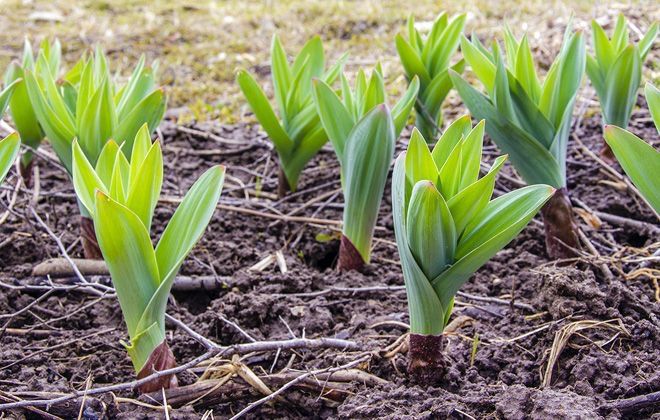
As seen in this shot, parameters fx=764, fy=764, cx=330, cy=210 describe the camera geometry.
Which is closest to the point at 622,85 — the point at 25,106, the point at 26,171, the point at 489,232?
the point at 489,232

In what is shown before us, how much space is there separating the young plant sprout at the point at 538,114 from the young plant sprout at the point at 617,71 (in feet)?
1.20

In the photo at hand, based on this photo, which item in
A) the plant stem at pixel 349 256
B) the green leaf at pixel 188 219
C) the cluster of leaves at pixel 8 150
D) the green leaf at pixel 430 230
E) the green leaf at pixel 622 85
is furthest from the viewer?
the green leaf at pixel 622 85

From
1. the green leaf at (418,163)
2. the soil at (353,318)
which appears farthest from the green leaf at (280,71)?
the green leaf at (418,163)

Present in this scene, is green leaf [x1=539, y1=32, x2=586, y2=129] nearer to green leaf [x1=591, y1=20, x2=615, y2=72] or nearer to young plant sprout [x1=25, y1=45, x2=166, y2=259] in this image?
green leaf [x1=591, y1=20, x2=615, y2=72]

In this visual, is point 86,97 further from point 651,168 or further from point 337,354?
point 651,168

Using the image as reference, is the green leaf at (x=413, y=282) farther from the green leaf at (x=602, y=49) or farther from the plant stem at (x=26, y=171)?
the plant stem at (x=26, y=171)

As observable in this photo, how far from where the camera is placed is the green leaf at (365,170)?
204cm

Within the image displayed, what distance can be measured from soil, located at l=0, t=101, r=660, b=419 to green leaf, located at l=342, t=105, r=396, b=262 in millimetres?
141

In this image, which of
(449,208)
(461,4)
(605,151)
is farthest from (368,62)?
(449,208)

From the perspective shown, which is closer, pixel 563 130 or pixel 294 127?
pixel 563 130

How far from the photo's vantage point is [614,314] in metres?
1.83

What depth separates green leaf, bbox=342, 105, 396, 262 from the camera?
2035 mm

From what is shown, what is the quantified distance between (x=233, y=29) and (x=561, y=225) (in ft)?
10.7

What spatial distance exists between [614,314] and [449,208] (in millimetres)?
586
